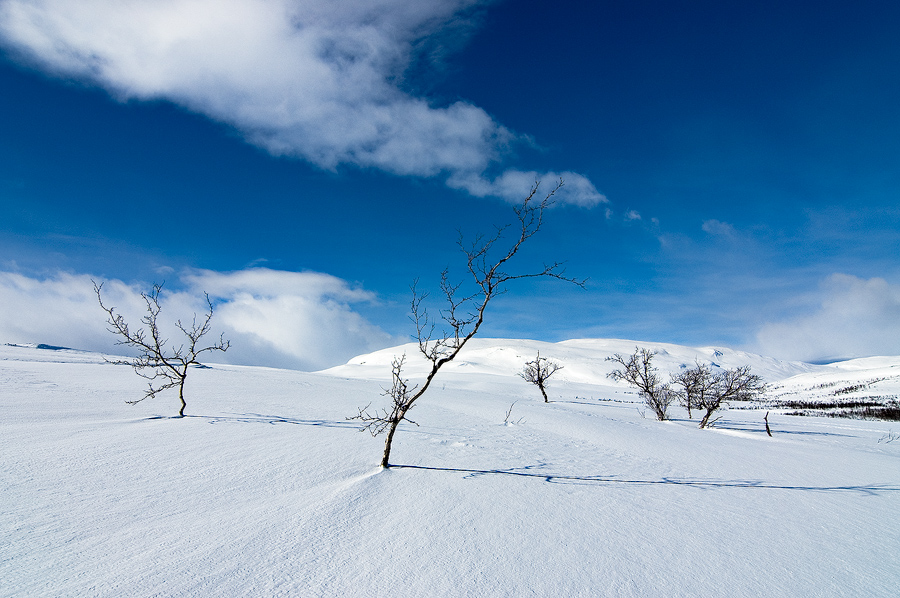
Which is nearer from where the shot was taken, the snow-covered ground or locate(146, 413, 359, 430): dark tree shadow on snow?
the snow-covered ground

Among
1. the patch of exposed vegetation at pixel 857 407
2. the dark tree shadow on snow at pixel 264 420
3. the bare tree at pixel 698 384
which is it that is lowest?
the patch of exposed vegetation at pixel 857 407

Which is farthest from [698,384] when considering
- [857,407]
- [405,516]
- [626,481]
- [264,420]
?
[857,407]

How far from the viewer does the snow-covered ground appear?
8.32 ft

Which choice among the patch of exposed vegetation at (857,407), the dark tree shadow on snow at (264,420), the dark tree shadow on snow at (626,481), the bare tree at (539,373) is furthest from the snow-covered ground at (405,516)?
the patch of exposed vegetation at (857,407)

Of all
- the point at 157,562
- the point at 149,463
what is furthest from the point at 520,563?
the point at 149,463

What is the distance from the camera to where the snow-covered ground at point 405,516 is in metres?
2.54

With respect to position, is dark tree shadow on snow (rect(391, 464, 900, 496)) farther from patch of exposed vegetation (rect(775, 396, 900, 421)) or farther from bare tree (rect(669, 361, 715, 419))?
patch of exposed vegetation (rect(775, 396, 900, 421))

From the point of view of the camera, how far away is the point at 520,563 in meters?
2.83

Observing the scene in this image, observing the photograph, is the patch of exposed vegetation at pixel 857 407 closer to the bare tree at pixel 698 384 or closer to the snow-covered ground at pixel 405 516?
the bare tree at pixel 698 384

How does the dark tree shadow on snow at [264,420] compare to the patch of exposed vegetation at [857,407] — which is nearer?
the dark tree shadow on snow at [264,420]

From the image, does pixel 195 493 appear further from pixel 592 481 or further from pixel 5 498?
pixel 592 481

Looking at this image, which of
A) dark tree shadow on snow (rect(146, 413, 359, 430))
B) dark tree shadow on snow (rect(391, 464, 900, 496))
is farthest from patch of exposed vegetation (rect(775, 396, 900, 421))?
dark tree shadow on snow (rect(146, 413, 359, 430))

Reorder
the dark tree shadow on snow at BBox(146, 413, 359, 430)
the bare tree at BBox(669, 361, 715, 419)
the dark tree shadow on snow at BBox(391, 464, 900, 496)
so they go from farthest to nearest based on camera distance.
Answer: the bare tree at BBox(669, 361, 715, 419) < the dark tree shadow on snow at BBox(146, 413, 359, 430) < the dark tree shadow on snow at BBox(391, 464, 900, 496)

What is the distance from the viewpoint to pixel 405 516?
3475 millimetres
